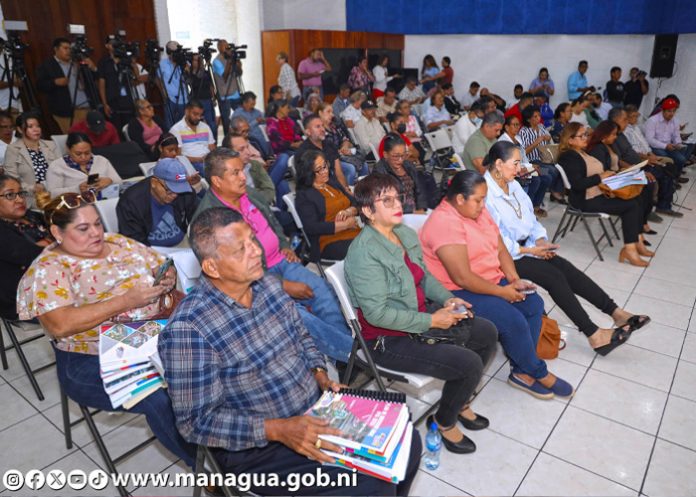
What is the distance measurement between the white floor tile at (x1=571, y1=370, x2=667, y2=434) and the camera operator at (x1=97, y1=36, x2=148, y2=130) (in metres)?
5.80

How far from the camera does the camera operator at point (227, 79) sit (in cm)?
743

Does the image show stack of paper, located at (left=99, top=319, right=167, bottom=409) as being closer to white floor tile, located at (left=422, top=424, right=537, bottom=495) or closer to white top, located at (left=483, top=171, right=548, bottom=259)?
white floor tile, located at (left=422, top=424, right=537, bottom=495)

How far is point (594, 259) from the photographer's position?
4.31m

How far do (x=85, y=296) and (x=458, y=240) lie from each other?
5.41 ft

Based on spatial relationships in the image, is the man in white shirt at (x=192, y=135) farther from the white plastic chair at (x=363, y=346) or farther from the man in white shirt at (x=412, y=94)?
the man in white shirt at (x=412, y=94)

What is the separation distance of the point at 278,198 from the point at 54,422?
245 centimetres

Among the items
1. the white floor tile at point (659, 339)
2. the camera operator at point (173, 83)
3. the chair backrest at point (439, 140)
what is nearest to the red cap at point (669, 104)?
the chair backrest at point (439, 140)

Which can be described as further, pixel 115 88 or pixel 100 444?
pixel 115 88

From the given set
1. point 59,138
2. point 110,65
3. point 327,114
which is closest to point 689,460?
point 327,114

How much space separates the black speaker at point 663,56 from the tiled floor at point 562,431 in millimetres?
8015

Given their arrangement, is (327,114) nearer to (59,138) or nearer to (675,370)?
(59,138)

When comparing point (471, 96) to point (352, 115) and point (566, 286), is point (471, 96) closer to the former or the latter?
point (352, 115)

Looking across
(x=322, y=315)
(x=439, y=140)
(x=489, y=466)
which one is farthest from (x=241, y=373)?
(x=439, y=140)

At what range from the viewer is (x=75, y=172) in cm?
377
